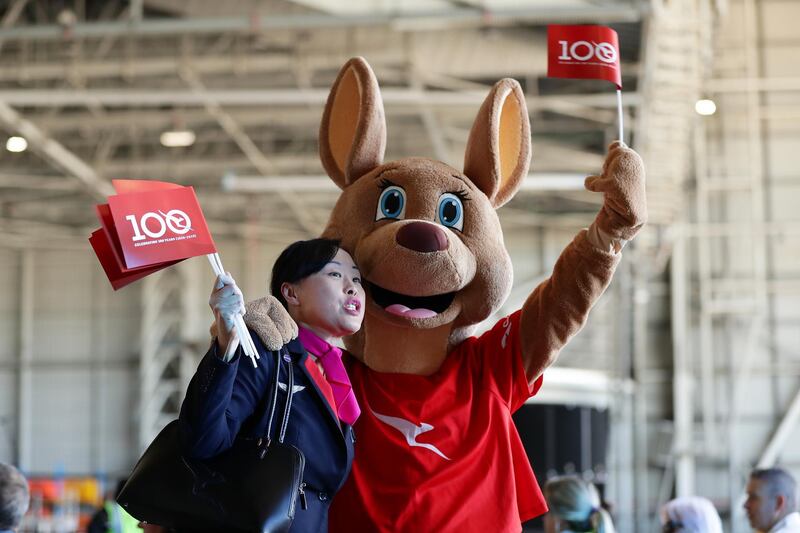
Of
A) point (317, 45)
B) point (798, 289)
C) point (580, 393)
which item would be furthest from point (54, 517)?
point (798, 289)

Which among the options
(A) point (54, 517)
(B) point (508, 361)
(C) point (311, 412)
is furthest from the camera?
(A) point (54, 517)

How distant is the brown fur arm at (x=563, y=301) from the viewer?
10.6ft

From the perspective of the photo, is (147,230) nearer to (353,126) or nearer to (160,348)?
(353,126)

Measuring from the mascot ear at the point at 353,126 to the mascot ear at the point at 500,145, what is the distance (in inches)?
11.5

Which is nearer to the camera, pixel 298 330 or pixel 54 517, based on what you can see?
pixel 298 330

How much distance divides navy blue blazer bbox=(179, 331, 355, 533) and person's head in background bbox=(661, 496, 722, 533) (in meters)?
2.42

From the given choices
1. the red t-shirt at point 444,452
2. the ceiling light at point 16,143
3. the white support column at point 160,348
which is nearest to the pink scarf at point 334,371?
the red t-shirt at point 444,452

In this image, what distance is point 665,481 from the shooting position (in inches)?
731

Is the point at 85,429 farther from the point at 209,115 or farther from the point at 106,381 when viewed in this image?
the point at 209,115

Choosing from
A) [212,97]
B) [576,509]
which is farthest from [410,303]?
[212,97]

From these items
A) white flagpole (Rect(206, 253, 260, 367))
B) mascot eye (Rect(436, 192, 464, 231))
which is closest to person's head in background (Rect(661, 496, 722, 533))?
mascot eye (Rect(436, 192, 464, 231))

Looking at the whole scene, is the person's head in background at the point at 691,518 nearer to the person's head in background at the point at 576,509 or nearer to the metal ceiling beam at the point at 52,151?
the person's head in background at the point at 576,509

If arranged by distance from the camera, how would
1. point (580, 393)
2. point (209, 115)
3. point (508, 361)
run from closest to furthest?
point (508, 361) → point (209, 115) → point (580, 393)

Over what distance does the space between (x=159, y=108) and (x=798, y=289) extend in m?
10.0
